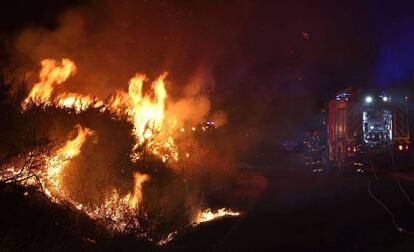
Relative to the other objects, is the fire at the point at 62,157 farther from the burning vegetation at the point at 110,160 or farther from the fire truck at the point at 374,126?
the fire truck at the point at 374,126

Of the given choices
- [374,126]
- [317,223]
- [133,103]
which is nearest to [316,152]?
[374,126]

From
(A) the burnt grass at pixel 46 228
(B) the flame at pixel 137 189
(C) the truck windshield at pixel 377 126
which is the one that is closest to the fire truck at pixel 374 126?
(C) the truck windshield at pixel 377 126

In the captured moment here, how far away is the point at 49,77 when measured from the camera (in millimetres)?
10078

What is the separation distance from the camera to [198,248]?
305 inches

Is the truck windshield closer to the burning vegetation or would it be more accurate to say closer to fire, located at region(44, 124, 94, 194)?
the burning vegetation

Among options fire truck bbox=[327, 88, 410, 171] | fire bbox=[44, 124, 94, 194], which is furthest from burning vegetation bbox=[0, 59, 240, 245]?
fire truck bbox=[327, 88, 410, 171]

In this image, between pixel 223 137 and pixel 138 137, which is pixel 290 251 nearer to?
pixel 138 137

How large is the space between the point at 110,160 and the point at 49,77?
7.57 ft

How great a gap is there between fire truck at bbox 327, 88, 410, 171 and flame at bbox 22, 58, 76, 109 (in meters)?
10.9

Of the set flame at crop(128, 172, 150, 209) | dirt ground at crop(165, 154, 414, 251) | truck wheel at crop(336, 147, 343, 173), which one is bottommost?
dirt ground at crop(165, 154, 414, 251)

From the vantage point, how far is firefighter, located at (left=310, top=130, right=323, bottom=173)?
22194 millimetres

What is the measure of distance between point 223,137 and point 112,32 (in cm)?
660

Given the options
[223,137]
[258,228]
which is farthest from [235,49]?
[258,228]

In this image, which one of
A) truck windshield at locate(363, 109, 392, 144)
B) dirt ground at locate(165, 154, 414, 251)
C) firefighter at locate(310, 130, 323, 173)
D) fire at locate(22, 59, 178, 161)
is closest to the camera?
dirt ground at locate(165, 154, 414, 251)
